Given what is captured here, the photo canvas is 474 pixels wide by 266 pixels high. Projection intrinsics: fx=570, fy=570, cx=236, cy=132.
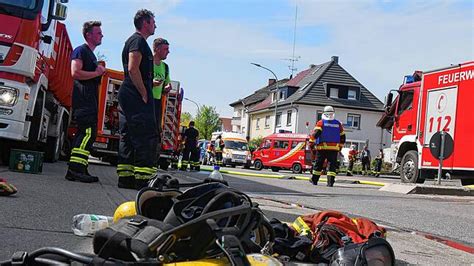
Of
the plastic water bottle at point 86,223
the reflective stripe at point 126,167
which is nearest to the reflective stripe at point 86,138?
the reflective stripe at point 126,167

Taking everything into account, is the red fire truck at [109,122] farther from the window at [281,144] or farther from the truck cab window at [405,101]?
the window at [281,144]

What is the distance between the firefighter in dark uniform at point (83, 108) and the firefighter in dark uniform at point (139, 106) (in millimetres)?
724

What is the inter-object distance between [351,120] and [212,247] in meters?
57.0

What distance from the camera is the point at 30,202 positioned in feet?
17.4

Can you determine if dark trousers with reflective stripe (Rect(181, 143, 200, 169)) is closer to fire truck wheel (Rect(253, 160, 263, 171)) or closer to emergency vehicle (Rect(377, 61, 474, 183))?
emergency vehicle (Rect(377, 61, 474, 183))

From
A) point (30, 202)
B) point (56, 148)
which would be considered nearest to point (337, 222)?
point (30, 202)

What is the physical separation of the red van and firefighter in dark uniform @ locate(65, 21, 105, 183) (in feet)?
89.3

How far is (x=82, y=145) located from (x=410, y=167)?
1088cm

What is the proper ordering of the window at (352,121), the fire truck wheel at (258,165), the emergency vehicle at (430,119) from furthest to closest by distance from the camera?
the window at (352,121) → the fire truck wheel at (258,165) → the emergency vehicle at (430,119)

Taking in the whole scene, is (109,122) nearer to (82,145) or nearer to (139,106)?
(82,145)

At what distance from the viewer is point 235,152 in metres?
39.2

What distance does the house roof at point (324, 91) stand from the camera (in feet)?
186

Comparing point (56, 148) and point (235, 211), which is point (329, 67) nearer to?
point (56, 148)

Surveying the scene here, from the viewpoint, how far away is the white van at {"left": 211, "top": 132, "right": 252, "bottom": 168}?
128ft
